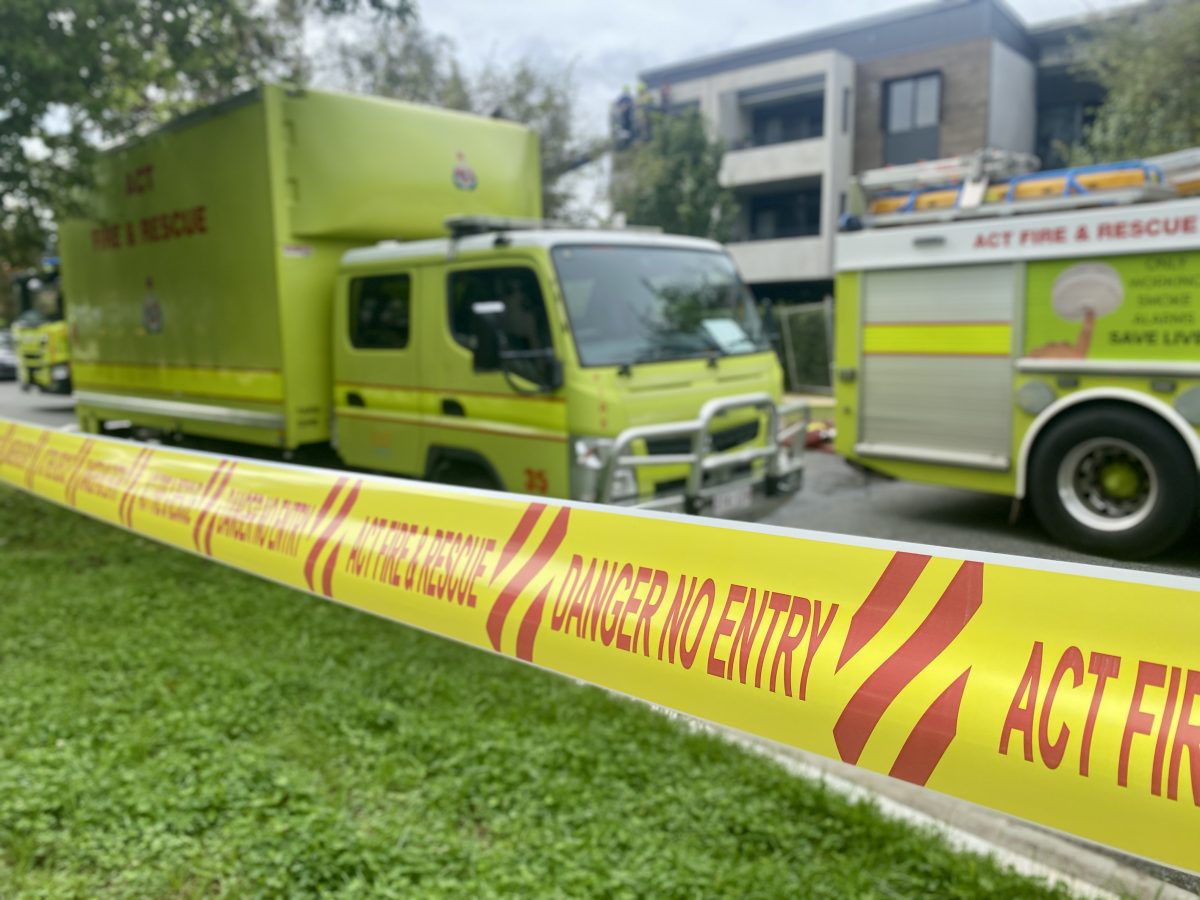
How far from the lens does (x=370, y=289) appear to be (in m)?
5.70

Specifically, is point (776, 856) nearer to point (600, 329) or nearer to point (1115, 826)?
point (1115, 826)

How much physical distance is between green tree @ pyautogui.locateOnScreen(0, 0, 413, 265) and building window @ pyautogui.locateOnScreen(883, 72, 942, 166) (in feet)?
50.3

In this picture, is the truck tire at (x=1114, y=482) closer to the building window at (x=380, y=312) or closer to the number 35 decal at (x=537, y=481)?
the number 35 decal at (x=537, y=481)

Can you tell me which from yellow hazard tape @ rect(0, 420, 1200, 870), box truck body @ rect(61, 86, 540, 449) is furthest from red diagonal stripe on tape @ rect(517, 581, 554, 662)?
box truck body @ rect(61, 86, 540, 449)

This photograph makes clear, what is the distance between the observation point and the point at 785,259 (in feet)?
83.7

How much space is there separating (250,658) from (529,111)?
16939 mm

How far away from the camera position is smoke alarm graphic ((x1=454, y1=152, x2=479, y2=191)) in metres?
6.57

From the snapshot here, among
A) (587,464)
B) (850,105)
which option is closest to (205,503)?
(587,464)

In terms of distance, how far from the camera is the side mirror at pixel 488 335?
180 inches

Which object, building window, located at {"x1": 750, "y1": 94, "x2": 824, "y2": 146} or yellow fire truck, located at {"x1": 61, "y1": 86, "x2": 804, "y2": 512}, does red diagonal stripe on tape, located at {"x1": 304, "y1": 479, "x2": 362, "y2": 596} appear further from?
building window, located at {"x1": 750, "y1": 94, "x2": 824, "y2": 146}

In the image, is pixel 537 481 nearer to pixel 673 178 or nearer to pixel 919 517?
pixel 919 517

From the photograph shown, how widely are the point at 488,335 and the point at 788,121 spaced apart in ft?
75.1

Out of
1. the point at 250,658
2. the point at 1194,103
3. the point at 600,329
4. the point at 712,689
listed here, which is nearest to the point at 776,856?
the point at 712,689

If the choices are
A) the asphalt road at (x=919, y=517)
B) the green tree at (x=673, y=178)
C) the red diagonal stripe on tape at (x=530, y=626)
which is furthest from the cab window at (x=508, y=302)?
the green tree at (x=673, y=178)
